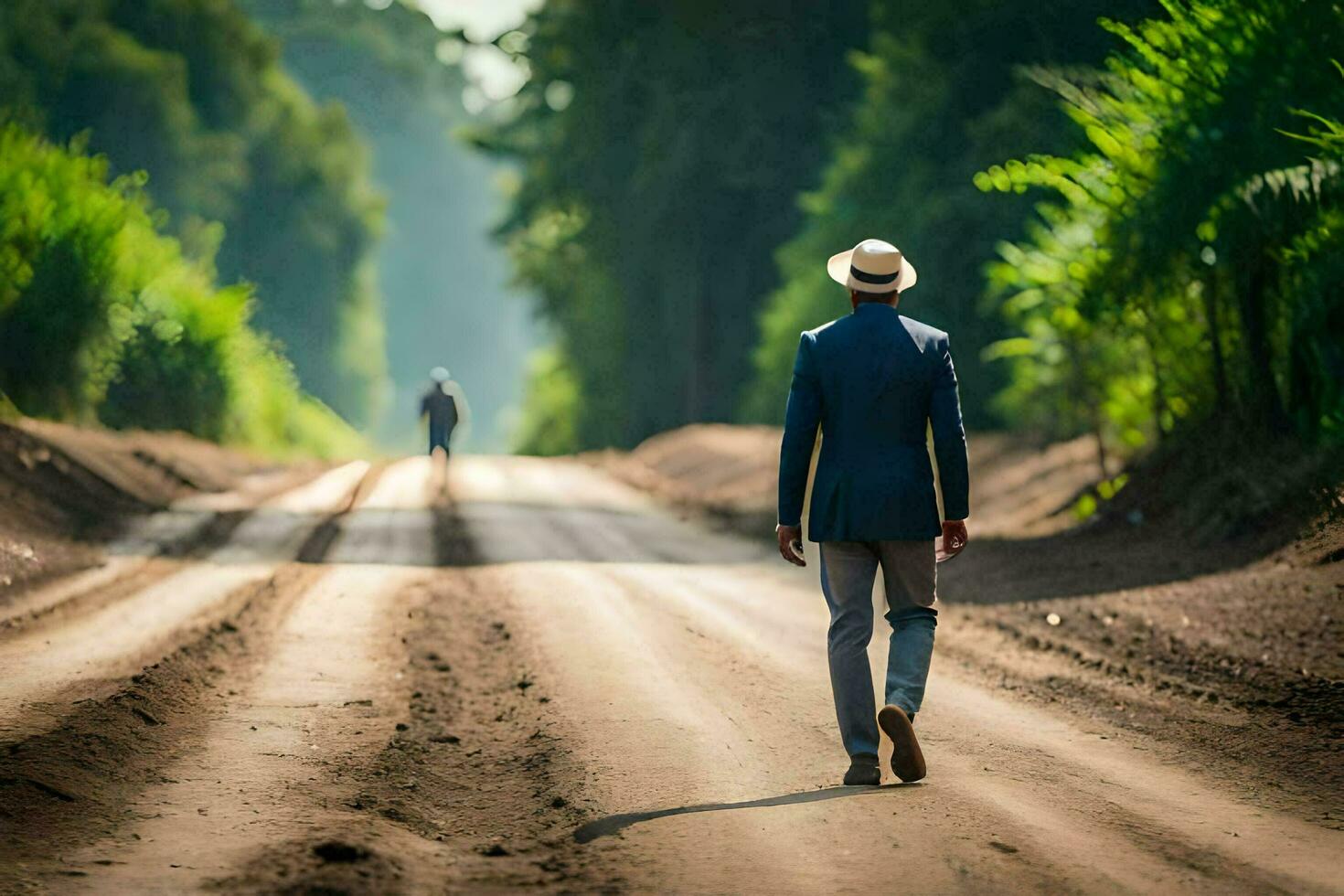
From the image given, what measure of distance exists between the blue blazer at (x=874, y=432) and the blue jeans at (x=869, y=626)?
144mm

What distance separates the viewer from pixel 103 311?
79.4 feet

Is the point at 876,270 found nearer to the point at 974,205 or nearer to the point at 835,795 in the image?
the point at 835,795

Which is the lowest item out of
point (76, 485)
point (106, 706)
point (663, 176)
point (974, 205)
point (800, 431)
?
point (106, 706)

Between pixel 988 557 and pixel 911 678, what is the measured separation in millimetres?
9549

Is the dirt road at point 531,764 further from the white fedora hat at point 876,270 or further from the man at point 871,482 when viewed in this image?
the white fedora hat at point 876,270

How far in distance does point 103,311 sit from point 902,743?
69.6 ft

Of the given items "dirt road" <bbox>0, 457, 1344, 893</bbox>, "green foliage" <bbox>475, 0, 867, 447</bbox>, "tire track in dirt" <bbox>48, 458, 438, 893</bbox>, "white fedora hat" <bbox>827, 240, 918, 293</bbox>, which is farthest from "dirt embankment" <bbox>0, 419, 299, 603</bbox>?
"green foliage" <bbox>475, 0, 867, 447</bbox>

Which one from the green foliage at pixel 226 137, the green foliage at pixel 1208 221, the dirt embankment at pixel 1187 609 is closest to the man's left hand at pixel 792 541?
the dirt embankment at pixel 1187 609

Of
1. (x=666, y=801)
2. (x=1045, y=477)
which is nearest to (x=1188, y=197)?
(x=1045, y=477)

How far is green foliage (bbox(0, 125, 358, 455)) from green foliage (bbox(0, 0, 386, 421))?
2820 millimetres

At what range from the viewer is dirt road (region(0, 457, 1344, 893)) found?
4770mm

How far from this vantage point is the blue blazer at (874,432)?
19.6ft

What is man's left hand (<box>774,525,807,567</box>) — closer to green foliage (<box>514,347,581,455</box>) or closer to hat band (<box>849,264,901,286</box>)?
hat band (<box>849,264,901,286</box>)

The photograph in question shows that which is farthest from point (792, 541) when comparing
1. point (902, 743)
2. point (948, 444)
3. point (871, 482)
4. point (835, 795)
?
point (835, 795)
